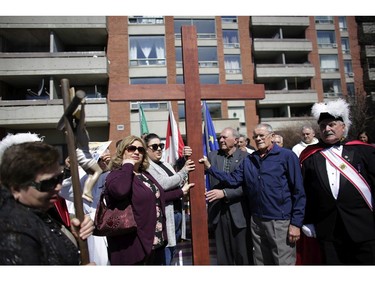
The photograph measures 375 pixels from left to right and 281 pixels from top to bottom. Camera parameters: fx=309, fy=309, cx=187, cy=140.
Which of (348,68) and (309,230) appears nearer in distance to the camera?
(309,230)

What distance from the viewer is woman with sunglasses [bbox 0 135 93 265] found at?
1.63m

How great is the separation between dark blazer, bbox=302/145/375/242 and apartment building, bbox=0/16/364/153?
1645 cm

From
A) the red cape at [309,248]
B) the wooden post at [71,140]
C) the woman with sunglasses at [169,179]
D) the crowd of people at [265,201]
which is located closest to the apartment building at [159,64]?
the woman with sunglasses at [169,179]

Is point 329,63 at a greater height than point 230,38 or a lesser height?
lesser

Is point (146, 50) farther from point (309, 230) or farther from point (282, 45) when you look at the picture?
point (309, 230)

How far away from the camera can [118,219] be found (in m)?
2.77

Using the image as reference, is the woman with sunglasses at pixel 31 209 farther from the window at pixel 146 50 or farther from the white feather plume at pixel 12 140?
the window at pixel 146 50

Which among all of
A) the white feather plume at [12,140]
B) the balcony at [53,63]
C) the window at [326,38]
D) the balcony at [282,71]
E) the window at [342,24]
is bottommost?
the white feather plume at [12,140]

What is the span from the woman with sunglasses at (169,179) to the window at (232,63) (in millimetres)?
23296

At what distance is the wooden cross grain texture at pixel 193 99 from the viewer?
329 centimetres

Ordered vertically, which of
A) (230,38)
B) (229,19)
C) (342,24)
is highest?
(342,24)

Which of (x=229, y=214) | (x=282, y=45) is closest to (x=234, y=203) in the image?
(x=229, y=214)

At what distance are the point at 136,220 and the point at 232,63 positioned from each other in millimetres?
25267

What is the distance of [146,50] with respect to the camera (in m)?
23.8
